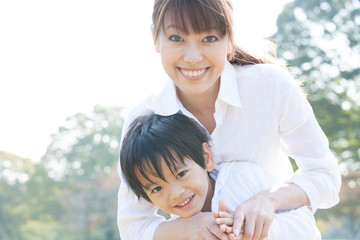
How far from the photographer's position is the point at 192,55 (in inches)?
87.3

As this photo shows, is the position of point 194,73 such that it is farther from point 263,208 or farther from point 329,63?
point 329,63

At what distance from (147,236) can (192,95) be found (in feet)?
2.46

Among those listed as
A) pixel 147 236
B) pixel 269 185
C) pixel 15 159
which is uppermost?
pixel 269 185

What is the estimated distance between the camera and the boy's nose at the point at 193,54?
2.21 metres

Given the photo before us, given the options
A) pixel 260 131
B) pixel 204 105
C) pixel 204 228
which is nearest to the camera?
pixel 204 228

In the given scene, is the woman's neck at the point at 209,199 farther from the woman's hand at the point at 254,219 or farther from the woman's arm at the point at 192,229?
the woman's hand at the point at 254,219

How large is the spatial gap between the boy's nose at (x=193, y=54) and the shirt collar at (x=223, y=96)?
10.8 inches

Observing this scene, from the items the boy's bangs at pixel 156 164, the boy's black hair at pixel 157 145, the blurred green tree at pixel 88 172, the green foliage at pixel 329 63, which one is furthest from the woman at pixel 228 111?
the blurred green tree at pixel 88 172

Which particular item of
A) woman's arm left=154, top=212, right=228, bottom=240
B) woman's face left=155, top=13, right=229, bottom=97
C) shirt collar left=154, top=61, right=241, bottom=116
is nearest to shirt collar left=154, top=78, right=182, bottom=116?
shirt collar left=154, top=61, right=241, bottom=116

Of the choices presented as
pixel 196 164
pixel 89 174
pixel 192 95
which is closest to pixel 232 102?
pixel 192 95

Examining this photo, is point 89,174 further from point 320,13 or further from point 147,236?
point 147,236

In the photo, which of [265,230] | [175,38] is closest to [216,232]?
[265,230]

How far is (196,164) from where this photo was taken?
7.37ft

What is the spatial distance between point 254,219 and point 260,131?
1.98 ft
